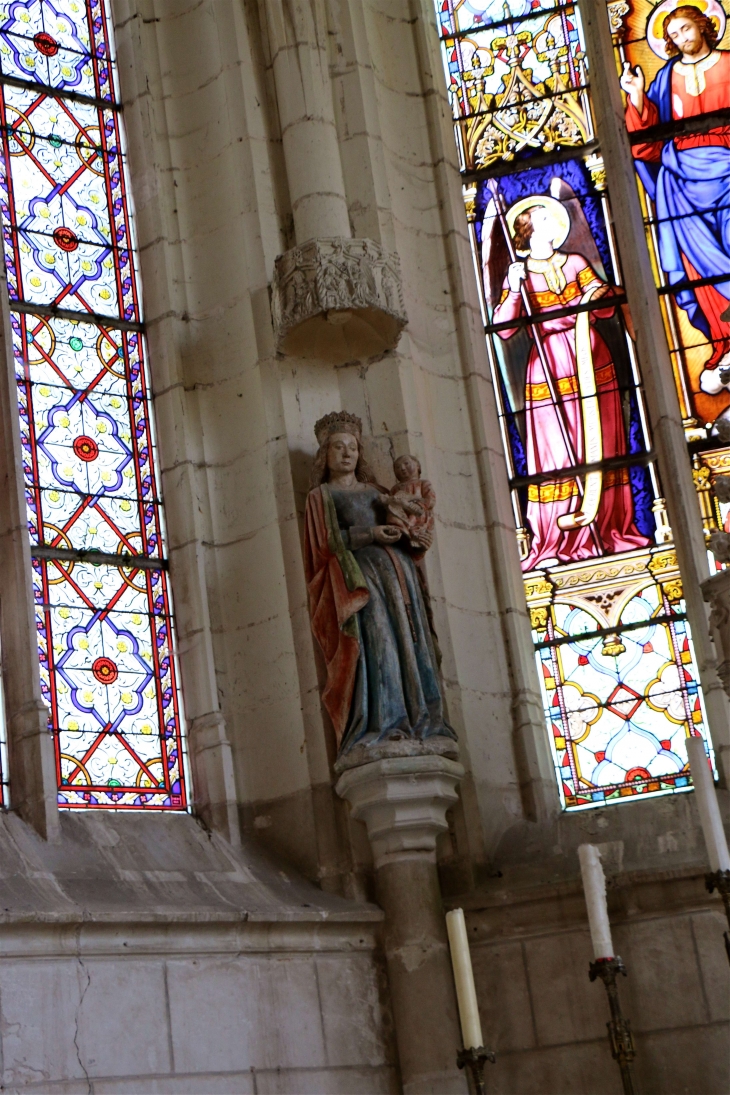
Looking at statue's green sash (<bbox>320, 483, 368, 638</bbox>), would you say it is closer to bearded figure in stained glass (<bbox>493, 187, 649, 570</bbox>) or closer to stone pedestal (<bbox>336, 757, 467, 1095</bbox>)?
stone pedestal (<bbox>336, 757, 467, 1095</bbox>)

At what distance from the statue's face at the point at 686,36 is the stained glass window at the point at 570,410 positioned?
1.51 feet

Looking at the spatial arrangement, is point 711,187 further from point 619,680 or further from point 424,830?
point 424,830

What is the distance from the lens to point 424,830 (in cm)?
843

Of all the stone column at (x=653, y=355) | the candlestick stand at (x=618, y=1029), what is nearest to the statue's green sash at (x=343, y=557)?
the stone column at (x=653, y=355)

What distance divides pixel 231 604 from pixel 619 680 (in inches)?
68.6

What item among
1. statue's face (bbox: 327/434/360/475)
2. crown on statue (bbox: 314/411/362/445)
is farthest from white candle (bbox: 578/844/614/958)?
crown on statue (bbox: 314/411/362/445)

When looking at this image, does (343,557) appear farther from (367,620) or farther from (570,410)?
(570,410)

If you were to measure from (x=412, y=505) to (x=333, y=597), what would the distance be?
1.70 feet

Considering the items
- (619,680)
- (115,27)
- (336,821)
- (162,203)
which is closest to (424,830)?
(336,821)

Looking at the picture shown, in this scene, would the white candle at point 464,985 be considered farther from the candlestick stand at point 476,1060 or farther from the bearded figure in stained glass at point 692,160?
the bearded figure in stained glass at point 692,160

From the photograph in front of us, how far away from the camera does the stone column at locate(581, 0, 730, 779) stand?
8.79m

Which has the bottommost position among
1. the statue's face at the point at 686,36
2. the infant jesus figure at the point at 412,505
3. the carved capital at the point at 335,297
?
the infant jesus figure at the point at 412,505

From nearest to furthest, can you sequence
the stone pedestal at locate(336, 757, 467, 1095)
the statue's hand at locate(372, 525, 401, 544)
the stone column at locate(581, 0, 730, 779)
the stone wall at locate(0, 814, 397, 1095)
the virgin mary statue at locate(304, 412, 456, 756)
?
the stone wall at locate(0, 814, 397, 1095) < the stone pedestal at locate(336, 757, 467, 1095) < the virgin mary statue at locate(304, 412, 456, 756) < the statue's hand at locate(372, 525, 401, 544) < the stone column at locate(581, 0, 730, 779)

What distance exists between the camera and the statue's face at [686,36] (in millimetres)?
10156
